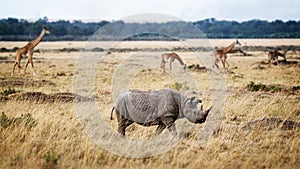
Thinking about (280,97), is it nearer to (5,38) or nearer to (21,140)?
(21,140)

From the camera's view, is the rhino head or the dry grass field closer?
the dry grass field

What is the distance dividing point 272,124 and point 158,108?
2.82m

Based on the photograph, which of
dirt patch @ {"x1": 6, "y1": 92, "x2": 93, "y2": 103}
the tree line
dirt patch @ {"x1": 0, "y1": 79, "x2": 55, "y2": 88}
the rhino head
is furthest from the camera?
the tree line

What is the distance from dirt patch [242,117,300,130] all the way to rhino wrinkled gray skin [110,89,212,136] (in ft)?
5.40

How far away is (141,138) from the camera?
8195mm

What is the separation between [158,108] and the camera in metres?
8.09

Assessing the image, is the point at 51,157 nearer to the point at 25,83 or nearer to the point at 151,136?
the point at 151,136

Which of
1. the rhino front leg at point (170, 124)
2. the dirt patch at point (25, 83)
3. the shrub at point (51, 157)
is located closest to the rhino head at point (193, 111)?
the rhino front leg at point (170, 124)

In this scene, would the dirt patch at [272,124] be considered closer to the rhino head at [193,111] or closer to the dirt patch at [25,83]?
the rhino head at [193,111]

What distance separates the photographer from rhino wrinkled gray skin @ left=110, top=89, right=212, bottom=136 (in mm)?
8047

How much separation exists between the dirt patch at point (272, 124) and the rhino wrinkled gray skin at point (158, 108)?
1.65 meters

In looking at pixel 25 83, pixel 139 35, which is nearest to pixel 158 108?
pixel 25 83

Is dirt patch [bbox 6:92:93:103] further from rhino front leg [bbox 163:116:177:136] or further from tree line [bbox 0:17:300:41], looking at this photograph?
tree line [bbox 0:17:300:41]

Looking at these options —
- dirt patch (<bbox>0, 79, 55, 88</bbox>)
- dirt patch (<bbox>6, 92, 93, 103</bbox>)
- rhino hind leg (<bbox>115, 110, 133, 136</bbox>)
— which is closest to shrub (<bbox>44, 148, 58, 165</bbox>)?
rhino hind leg (<bbox>115, 110, 133, 136</bbox>)
